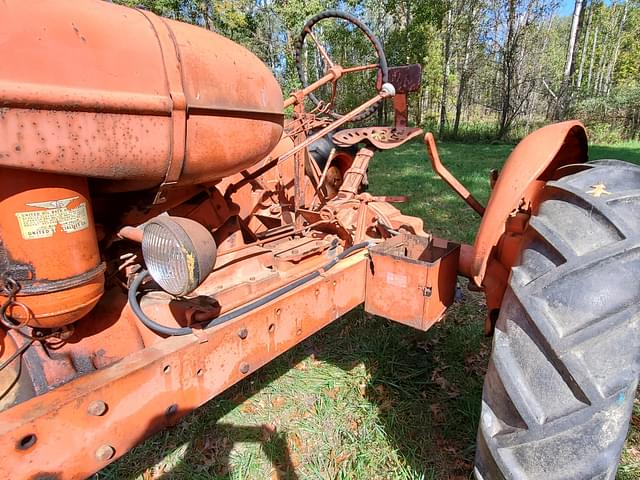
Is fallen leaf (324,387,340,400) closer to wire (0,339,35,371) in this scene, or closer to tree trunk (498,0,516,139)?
wire (0,339,35,371)

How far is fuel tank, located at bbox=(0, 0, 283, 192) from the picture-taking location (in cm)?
83

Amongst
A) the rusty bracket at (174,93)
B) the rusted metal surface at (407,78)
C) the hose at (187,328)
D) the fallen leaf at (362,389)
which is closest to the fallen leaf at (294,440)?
the fallen leaf at (362,389)

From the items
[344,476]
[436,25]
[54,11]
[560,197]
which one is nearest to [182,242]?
[54,11]

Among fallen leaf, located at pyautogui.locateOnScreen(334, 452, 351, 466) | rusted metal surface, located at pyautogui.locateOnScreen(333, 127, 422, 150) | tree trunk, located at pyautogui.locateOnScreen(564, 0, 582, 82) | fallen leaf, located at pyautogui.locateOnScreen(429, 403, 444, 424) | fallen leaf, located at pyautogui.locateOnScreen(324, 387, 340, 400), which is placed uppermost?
tree trunk, located at pyautogui.locateOnScreen(564, 0, 582, 82)

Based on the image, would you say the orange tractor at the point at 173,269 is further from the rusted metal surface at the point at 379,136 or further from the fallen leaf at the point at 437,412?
the rusted metal surface at the point at 379,136

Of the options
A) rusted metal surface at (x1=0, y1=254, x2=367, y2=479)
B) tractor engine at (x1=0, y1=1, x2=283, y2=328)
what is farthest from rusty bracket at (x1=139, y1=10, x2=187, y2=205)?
rusted metal surface at (x1=0, y1=254, x2=367, y2=479)

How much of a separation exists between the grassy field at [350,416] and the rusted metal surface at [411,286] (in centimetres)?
77

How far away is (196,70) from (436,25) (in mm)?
18610

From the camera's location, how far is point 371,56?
1888 centimetres

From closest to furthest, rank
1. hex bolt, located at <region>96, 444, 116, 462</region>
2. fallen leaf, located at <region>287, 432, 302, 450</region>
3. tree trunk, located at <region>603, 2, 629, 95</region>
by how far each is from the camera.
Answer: hex bolt, located at <region>96, 444, 116, 462</region>, fallen leaf, located at <region>287, 432, 302, 450</region>, tree trunk, located at <region>603, 2, 629, 95</region>

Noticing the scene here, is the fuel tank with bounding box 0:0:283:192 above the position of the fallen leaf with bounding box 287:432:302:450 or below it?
above

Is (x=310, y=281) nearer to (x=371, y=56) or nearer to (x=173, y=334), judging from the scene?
(x=173, y=334)

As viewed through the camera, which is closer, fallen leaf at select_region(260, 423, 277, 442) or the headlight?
the headlight

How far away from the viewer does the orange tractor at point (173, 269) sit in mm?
883
